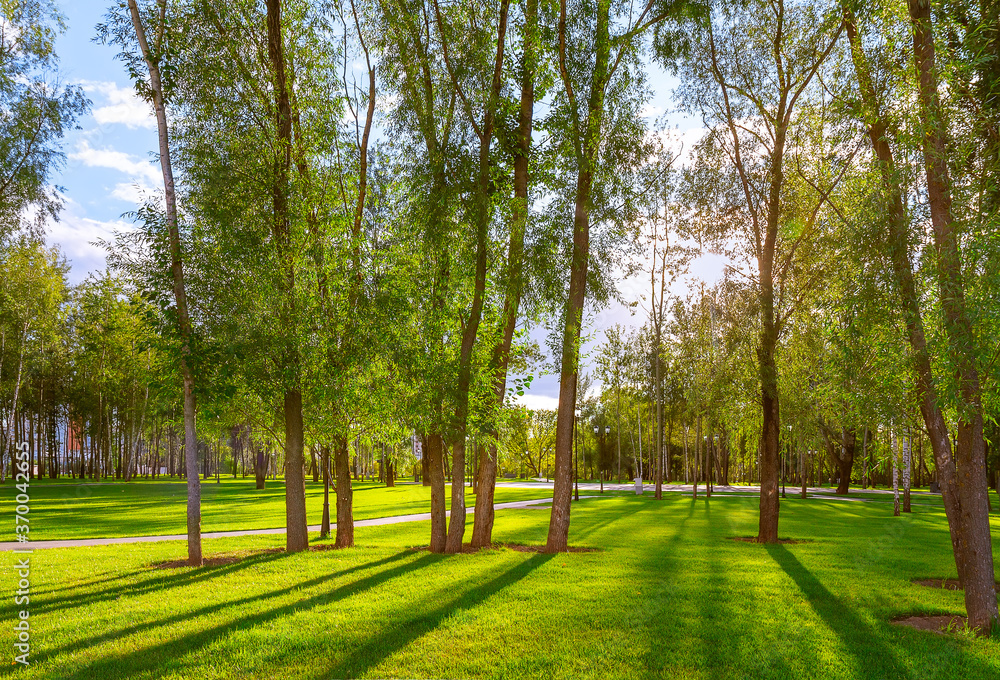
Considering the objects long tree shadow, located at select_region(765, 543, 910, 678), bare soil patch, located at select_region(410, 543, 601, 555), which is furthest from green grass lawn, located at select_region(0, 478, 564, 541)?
long tree shadow, located at select_region(765, 543, 910, 678)

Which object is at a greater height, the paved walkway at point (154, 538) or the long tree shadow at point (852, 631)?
the long tree shadow at point (852, 631)

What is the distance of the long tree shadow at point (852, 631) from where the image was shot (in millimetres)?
6703

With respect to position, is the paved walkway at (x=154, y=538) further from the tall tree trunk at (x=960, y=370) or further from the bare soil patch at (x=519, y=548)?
the tall tree trunk at (x=960, y=370)

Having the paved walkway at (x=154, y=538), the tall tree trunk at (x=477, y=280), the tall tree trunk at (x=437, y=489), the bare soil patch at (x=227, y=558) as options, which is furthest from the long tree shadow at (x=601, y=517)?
the bare soil patch at (x=227, y=558)

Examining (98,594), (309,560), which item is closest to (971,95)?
(309,560)

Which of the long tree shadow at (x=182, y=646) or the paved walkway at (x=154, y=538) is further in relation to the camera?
the paved walkway at (x=154, y=538)

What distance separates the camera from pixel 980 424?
8.02 m

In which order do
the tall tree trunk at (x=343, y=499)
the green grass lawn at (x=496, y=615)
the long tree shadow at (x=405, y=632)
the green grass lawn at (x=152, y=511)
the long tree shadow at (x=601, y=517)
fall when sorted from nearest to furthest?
the long tree shadow at (x=405, y=632) < the green grass lawn at (x=496, y=615) < the tall tree trunk at (x=343, y=499) < the long tree shadow at (x=601, y=517) < the green grass lawn at (x=152, y=511)

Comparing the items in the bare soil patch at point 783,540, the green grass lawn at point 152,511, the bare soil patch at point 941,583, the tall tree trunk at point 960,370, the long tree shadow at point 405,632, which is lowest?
the green grass lawn at point 152,511

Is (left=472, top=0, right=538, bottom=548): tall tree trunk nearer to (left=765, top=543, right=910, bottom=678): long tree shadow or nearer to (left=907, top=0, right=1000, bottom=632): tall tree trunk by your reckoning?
(left=765, top=543, right=910, bottom=678): long tree shadow

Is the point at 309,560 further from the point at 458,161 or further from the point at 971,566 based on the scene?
the point at 971,566

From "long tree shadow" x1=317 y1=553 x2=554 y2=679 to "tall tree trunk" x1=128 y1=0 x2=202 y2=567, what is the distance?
6.39 metres

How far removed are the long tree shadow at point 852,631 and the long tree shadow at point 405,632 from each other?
499 cm

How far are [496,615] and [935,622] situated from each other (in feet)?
21.1
